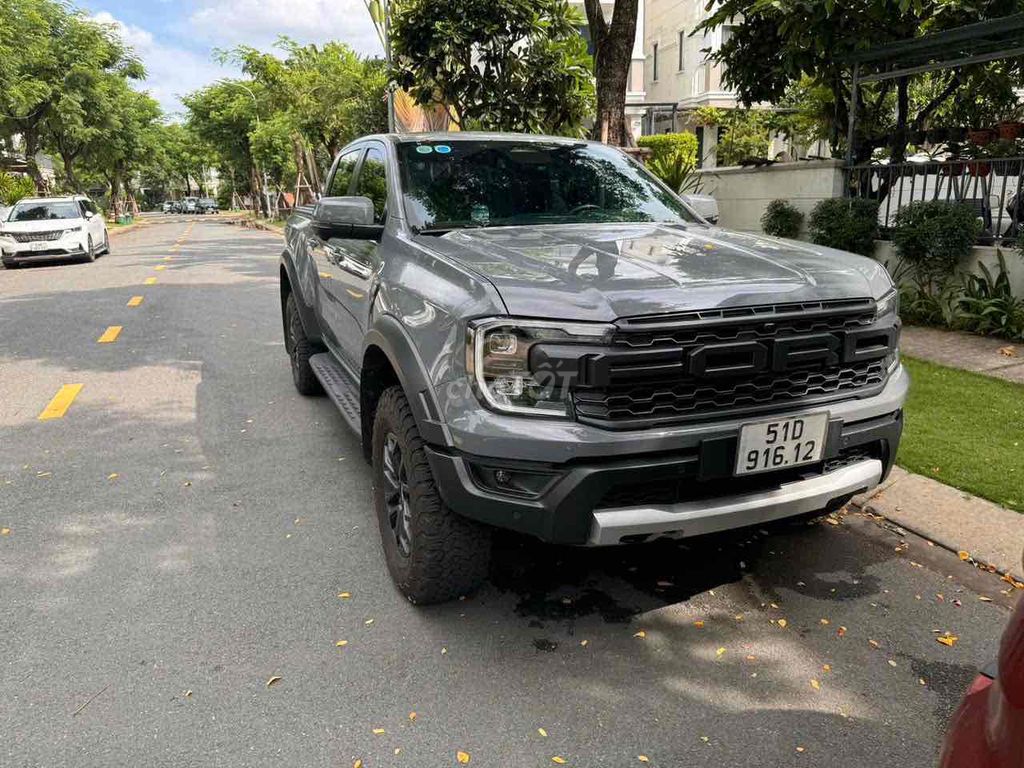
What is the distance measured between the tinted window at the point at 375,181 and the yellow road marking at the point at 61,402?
3.08 metres

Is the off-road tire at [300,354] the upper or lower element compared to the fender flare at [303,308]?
lower

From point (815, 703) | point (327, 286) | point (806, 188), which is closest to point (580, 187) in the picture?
point (327, 286)

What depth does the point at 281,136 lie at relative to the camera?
3812 cm

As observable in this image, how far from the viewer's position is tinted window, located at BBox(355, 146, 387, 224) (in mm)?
4012

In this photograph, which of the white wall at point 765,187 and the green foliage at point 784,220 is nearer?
the white wall at point 765,187

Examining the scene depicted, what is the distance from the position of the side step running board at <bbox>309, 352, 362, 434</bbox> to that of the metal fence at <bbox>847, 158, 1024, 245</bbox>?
6.12m

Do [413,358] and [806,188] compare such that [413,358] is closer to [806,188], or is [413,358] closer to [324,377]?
[324,377]

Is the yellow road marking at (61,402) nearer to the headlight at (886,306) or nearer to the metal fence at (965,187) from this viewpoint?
the headlight at (886,306)

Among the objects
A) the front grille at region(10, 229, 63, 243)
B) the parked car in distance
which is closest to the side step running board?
the parked car in distance

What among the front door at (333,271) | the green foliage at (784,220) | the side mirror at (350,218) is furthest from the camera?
the green foliage at (784,220)

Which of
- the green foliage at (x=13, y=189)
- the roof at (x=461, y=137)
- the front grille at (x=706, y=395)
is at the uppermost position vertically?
the green foliage at (x=13, y=189)

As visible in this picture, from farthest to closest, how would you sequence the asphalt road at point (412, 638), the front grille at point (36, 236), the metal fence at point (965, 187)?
the front grille at point (36, 236), the metal fence at point (965, 187), the asphalt road at point (412, 638)

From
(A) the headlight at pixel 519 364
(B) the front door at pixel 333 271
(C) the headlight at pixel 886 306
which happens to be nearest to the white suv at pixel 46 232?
(B) the front door at pixel 333 271

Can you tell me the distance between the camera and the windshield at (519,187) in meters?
3.81
